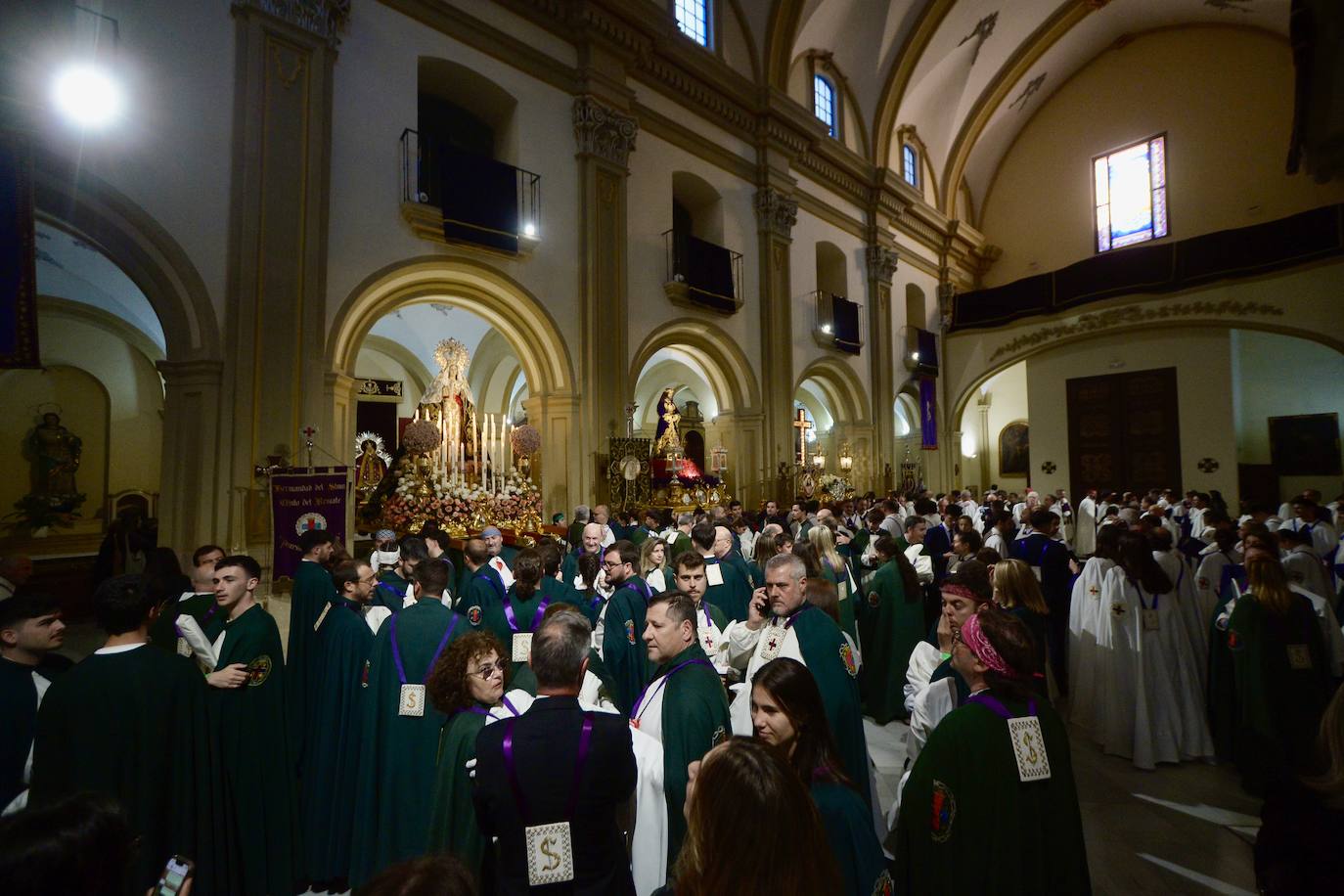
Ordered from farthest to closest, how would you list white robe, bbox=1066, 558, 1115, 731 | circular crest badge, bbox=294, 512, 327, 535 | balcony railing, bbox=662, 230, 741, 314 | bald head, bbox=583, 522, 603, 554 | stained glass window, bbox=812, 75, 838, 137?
stained glass window, bbox=812, 75, 838, 137
balcony railing, bbox=662, 230, 741, 314
circular crest badge, bbox=294, 512, 327, 535
bald head, bbox=583, 522, 603, 554
white robe, bbox=1066, 558, 1115, 731

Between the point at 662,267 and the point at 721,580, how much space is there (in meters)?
8.93

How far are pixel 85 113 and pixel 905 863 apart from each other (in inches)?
379

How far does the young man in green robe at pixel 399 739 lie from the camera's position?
3334 millimetres

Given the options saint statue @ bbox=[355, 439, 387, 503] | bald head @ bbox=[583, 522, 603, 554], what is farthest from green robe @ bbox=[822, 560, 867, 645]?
saint statue @ bbox=[355, 439, 387, 503]

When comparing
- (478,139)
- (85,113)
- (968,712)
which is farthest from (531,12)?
(968,712)

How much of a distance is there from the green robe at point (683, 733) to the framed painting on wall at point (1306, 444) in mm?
20541

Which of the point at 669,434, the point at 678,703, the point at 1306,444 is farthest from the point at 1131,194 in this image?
the point at 678,703

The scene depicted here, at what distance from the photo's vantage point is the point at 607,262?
38.2ft

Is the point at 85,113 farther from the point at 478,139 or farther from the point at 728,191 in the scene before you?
the point at 728,191

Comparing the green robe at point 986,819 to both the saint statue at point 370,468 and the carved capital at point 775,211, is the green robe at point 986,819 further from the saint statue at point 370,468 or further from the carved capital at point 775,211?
the carved capital at point 775,211

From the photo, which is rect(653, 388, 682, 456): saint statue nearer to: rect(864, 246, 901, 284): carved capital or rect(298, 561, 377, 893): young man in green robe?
rect(864, 246, 901, 284): carved capital

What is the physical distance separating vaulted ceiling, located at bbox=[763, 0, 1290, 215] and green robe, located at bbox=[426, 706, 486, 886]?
15.8 m

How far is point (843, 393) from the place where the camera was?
18172 mm

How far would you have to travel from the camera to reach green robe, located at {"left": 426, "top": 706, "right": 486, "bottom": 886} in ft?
7.87
